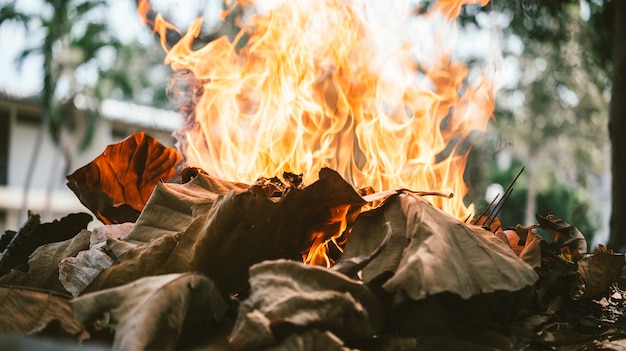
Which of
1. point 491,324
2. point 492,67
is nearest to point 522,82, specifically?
point 492,67

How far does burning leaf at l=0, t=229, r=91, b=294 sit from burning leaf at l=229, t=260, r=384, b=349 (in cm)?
85

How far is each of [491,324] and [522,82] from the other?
1128 inches

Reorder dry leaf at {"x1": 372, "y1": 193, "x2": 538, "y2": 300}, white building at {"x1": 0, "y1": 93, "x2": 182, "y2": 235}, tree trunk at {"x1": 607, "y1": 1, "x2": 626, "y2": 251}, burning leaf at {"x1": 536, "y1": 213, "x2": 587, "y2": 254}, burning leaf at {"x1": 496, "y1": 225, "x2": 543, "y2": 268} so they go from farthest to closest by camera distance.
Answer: white building at {"x1": 0, "y1": 93, "x2": 182, "y2": 235}, tree trunk at {"x1": 607, "y1": 1, "x2": 626, "y2": 251}, burning leaf at {"x1": 536, "y1": 213, "x2": 587, "y2": 254}, burning leaf at {"x1": 496, "y1": 225, "x2": 543, "y2": 268}, dry leaf at {"x1": 372, "y1": 193, "x2": 538, "y2": 300}

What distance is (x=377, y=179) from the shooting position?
302 centimetres

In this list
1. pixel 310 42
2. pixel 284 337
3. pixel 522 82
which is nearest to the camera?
pixel 284 337

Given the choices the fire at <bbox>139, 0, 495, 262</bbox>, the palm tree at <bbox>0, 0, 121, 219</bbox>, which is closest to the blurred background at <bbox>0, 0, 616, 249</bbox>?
the palm tree at <bbox>0, 0, 121, 219</bbox>

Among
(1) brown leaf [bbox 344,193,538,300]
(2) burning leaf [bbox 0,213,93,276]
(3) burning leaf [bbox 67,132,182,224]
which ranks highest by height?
(1) brown leaf [bbox 344,193,538,300]

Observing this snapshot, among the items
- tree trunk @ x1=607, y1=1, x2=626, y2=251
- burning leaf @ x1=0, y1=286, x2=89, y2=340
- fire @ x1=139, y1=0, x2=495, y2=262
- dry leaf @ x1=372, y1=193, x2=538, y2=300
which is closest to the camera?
dry leaf @ x1=372, y1=193, x2=538, y2=300

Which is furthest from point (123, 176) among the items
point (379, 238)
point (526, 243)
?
point (526, 243)

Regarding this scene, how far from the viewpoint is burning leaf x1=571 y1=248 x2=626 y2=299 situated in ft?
7.55

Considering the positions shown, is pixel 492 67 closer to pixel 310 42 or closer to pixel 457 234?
pixel 310 42

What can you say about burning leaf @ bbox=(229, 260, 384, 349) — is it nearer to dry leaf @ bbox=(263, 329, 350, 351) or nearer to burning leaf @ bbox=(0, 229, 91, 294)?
dry leaf @ bbox=(263, 329, 350, 351)

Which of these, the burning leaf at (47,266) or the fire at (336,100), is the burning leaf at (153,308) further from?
the fire at (336,100)

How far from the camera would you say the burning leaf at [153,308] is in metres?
1.50
